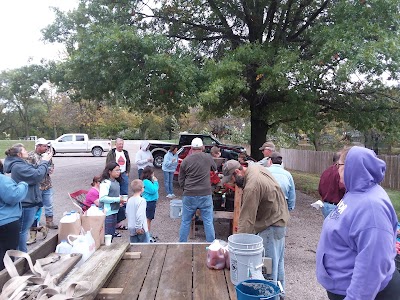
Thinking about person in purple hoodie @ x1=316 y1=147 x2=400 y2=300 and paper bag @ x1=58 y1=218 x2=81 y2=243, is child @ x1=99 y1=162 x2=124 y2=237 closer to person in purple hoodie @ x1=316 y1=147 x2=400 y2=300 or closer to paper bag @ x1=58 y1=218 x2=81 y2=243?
paper bag @ x1=58 y1=218 x2=81 y2=243

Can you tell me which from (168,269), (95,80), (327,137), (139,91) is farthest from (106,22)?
(327,137)

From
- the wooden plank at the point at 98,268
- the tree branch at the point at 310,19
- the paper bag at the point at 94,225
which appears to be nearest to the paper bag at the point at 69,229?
the paper bag at the point at 94,225

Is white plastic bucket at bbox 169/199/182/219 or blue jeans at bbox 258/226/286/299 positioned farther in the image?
white plastic bucket at bbox 169/199/182/219

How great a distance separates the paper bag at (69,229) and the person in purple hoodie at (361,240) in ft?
7.45

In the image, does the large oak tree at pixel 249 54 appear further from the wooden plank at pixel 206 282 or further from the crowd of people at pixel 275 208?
the wooden plank at pixel 206 282

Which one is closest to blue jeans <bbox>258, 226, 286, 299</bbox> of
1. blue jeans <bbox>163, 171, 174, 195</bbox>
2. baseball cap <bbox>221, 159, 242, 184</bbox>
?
baseball cap <bbox>221, 159, 242, 184</bbox>

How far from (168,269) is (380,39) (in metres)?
8.19

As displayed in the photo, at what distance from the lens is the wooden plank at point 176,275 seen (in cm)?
265

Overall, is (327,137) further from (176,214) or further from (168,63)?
(176,214)

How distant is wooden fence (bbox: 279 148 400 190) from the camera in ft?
46.6

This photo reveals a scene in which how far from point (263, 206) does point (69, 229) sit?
2037mm

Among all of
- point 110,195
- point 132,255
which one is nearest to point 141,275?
point 132,255

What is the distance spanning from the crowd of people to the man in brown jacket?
1 centimetres

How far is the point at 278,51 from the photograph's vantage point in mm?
10055
